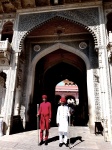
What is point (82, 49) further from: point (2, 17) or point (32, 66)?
point (2, 17)

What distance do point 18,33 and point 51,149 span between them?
5.85m

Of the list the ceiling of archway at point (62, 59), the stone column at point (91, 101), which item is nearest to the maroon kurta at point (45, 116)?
the stone column at point (91, 101)

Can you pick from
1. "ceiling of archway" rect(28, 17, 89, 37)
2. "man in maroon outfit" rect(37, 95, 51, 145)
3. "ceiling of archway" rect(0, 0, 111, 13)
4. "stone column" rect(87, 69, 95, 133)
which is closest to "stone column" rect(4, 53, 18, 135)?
"man in maroon outfit" rect(37, 95, 51, 145)

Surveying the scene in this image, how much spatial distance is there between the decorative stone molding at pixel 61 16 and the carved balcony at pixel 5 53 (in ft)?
1.71

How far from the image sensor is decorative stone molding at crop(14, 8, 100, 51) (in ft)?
25.2

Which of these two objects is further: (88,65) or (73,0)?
(88,65)

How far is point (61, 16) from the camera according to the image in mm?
7953

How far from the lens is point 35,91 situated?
31.5 ft

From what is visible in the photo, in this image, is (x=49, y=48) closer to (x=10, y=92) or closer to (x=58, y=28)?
(x=58, y=28)

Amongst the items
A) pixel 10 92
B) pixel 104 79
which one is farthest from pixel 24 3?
pixel 104 79

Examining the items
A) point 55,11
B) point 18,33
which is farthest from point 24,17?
point 55,11

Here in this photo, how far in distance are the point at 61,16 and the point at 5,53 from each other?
3282mm

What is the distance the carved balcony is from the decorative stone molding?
0.52 meters

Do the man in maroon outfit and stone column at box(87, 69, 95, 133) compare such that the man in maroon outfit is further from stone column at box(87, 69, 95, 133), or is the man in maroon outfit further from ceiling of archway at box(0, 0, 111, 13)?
ceiling of archway at box(0, 0, 111, 13)
